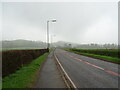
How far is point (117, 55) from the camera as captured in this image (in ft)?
72.0

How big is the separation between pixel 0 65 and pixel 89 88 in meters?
5.75

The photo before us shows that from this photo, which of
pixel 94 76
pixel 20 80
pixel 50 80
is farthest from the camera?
pixel 94 76

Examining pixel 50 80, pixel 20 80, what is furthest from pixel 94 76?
pixel 20 80

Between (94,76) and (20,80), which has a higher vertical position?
(20,80)

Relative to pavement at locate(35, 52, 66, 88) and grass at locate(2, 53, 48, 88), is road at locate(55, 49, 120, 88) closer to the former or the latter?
pavement at locate(35, 52, 66, 88)

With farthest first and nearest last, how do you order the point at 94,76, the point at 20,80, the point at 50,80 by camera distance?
the point at 94,76 < the point at 50,80 < the point at 20,80

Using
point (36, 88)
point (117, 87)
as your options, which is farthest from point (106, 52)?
point (36, 88)

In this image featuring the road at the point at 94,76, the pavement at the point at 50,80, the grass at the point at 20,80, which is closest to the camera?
the grass at the point at 20,80

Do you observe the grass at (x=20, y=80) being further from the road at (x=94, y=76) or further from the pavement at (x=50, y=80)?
the road at (x=94, y=76)

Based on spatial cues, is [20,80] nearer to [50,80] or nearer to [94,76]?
[50,80]

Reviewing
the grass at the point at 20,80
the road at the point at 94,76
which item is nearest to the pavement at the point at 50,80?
the grass at the point at 20,80

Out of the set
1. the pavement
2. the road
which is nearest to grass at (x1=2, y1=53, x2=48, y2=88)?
the pavement

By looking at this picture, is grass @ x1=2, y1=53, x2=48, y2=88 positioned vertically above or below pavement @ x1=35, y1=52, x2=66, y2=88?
above

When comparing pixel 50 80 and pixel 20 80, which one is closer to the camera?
pixel 20 80
